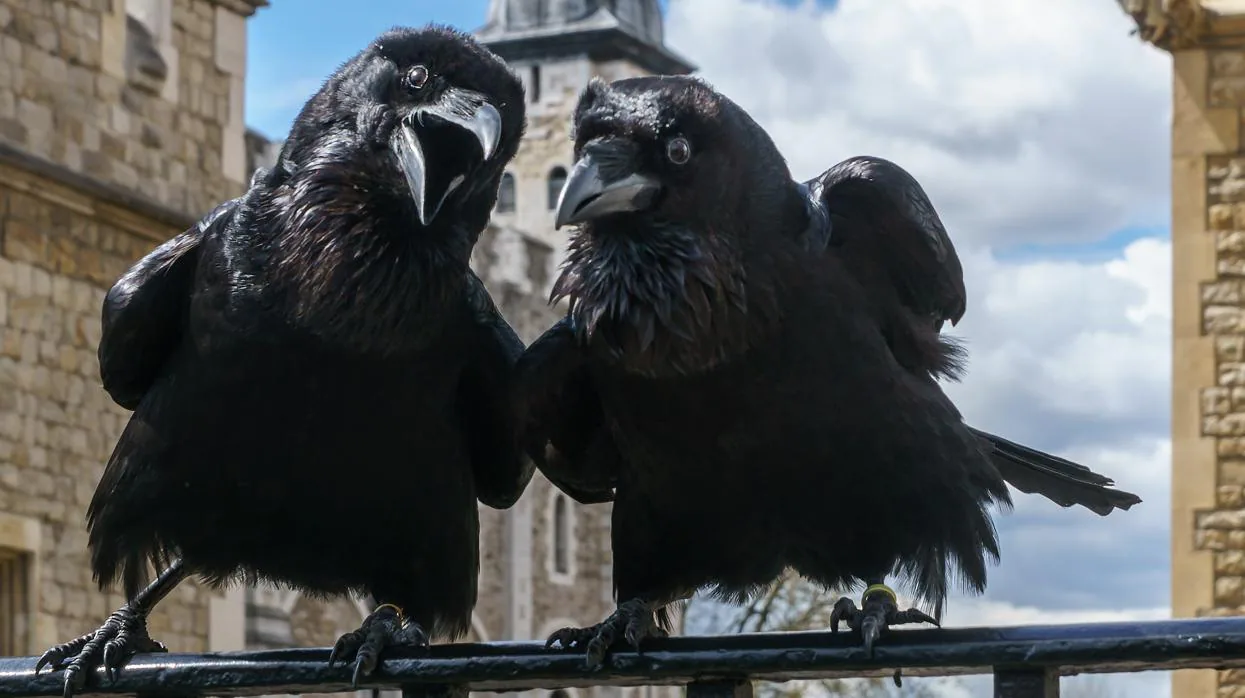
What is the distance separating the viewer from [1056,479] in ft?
15.3

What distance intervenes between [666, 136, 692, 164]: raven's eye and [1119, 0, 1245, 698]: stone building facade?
7517 mm

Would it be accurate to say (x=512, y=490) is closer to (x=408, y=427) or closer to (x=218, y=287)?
(x=408, y=427)

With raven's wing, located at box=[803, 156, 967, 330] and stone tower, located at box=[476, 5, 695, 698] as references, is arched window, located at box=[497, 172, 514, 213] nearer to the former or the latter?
stone tower, located at box=[476, 5, 695, 698]

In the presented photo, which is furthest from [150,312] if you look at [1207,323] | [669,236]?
[1207,323]

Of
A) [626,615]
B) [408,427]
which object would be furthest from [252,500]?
[626,615]

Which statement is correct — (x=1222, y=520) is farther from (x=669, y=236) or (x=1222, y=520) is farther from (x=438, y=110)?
(x=438, y=110)

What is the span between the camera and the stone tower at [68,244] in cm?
1305

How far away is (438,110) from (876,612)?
1.19m

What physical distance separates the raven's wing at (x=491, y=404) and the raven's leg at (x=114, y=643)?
61cm

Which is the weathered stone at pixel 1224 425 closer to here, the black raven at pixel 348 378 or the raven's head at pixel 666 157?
the black raven at pixel 348 378

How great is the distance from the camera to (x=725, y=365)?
3.92 metres

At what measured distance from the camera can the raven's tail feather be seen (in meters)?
4.64

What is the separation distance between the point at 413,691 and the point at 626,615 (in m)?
0.87

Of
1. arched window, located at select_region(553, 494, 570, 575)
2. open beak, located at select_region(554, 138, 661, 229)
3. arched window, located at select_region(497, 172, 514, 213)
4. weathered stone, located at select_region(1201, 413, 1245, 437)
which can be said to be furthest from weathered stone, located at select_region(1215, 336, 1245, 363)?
arched window, located at select_region(497, 172, 514, 213)
